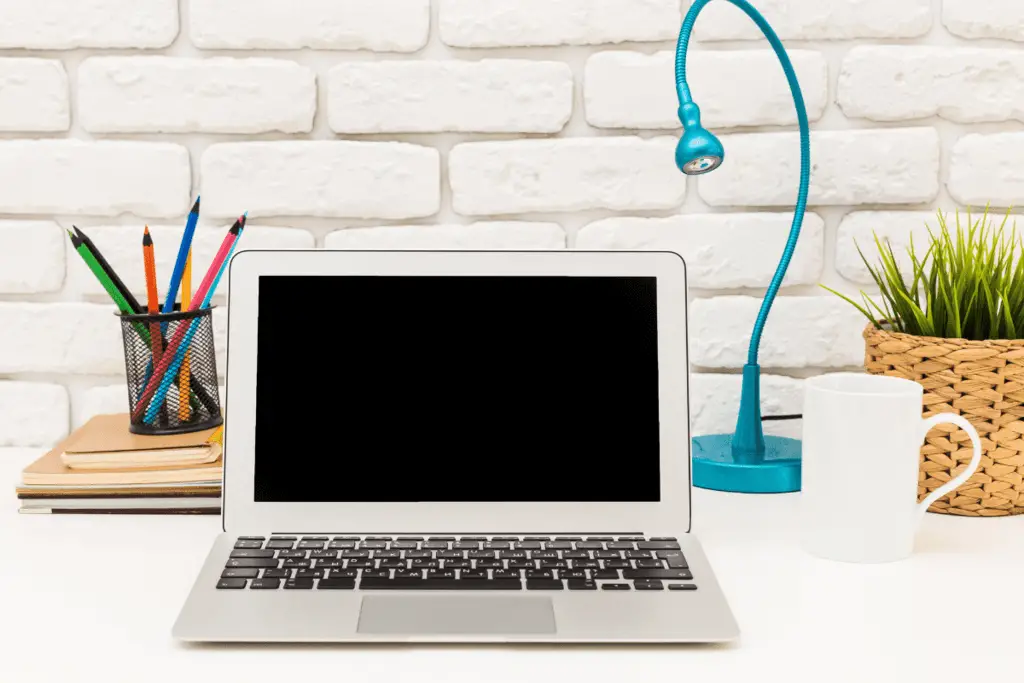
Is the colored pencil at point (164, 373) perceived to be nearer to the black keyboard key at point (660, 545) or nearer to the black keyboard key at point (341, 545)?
the black keyboard key at point (341, 545)

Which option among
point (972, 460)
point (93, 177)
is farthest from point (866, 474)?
point (93, 177)

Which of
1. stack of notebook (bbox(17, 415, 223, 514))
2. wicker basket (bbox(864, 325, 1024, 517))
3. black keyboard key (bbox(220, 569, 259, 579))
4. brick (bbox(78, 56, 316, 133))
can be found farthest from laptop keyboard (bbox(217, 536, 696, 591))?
brick (bbox(78, 56, 316, 133))

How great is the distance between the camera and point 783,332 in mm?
1029

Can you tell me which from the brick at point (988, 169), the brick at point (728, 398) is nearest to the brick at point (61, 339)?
the brick at point (728, 398)

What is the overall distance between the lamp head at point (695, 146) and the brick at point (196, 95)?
16.5 inches

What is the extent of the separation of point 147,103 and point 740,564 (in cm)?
76

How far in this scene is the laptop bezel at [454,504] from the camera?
0.76m

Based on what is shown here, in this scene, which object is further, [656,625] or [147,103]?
[147,103]

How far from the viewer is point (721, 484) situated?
912 mm

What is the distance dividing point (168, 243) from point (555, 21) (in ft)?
1.59

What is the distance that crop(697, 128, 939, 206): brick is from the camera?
996mm

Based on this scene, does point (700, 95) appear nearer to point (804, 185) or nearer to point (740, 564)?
point (804, 185)

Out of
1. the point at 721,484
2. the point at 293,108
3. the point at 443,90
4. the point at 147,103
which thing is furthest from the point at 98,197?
the point at 721,484

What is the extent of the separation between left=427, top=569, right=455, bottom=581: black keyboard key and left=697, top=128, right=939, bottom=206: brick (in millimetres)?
536
